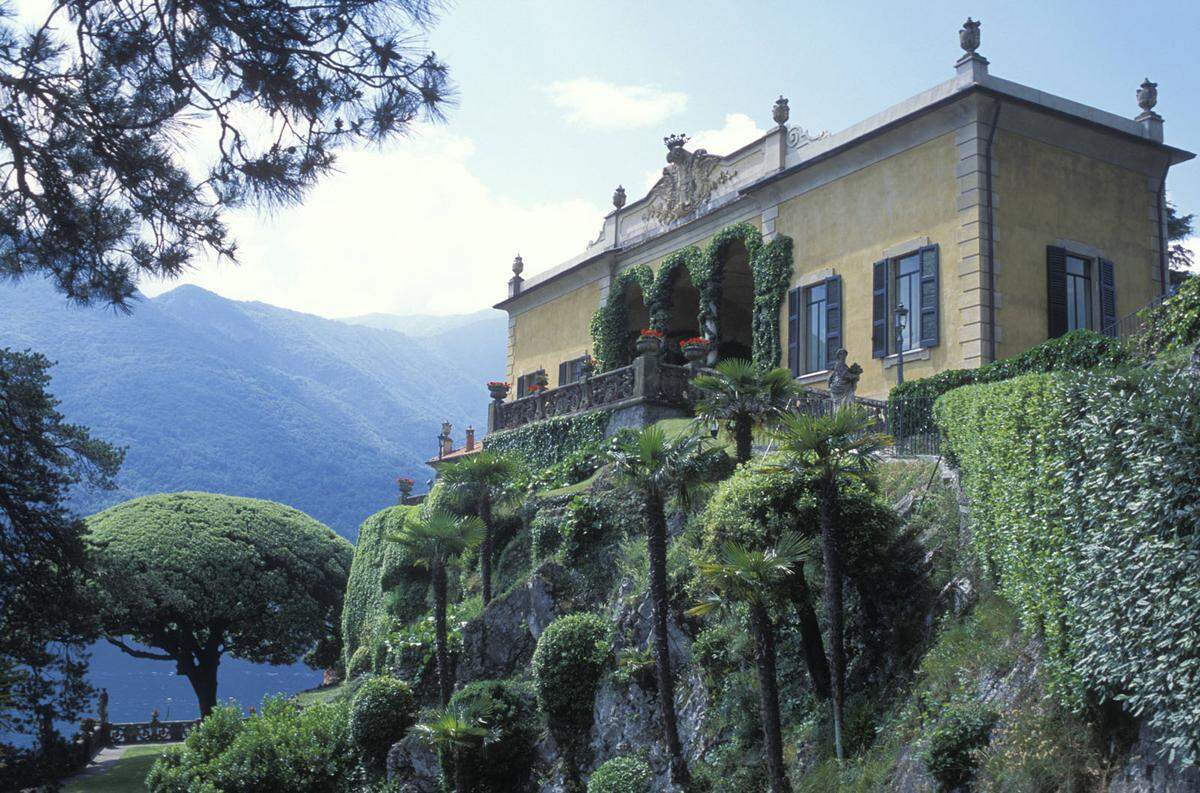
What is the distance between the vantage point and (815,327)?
84.7 ft

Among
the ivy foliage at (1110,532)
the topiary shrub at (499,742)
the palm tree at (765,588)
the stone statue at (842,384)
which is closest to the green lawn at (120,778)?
the topiary shrub at (499,742)

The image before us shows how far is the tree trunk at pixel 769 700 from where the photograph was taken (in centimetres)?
1433

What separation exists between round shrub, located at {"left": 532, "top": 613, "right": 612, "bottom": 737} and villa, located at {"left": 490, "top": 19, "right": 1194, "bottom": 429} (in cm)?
755

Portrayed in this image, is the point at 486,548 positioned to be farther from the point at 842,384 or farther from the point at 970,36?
the point at 970,36

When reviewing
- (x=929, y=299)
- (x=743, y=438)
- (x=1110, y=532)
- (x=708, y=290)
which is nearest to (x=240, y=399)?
(x=708, y=290)

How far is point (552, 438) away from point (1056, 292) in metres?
12.2

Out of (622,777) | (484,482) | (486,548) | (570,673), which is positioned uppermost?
(484,482)

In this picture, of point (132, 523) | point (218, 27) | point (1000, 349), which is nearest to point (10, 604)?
point (218, 27)

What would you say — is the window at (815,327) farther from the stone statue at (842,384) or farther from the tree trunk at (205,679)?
the tree trunk at (205,679)

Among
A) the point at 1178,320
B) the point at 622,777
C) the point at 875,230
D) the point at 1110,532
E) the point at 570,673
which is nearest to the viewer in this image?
the point at 1110,532

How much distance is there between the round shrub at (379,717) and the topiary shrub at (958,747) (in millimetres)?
13831

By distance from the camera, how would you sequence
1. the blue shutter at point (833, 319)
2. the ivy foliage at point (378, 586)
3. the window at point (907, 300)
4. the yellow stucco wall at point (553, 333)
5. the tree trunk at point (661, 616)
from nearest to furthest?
the tree trunk at point (661, 616), the window at point (907, 300), the blue shutter at point (833, 319), the ivy foliage at point (378, 586), the yellow stucco wall at point (553, 333)

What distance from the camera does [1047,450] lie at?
429 inches

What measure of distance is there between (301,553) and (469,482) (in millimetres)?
16956
